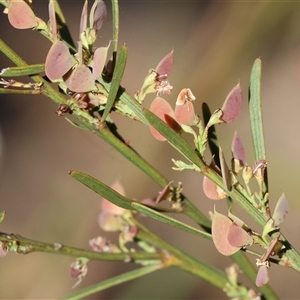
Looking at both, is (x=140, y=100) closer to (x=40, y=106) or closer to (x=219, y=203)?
(x=219, y=203)

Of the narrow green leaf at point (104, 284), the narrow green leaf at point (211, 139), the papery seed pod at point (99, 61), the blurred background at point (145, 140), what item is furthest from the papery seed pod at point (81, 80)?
the blurred background at point (145, 140)

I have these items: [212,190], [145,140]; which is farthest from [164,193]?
[145,140]

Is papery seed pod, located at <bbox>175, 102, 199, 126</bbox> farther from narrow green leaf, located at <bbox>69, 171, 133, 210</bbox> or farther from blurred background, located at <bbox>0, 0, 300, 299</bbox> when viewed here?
blurred background, located at <bbox>0, 0, 300, 299</bbox>

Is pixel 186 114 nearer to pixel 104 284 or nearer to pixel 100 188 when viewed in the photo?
pixel 100 188

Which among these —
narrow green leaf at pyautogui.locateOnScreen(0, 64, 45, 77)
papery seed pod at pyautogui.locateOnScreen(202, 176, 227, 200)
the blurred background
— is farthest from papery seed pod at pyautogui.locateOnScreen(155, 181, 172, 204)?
the blurred background

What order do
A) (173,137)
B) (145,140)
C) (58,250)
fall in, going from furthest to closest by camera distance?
1. (145,140)
2. (58,250)
3. (173,137)

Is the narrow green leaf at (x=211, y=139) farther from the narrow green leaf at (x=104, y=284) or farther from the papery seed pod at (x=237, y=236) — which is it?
the narrow green leaf at (x=104, y=284)

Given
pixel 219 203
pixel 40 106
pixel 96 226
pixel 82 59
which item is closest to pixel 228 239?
pixel 82 59
